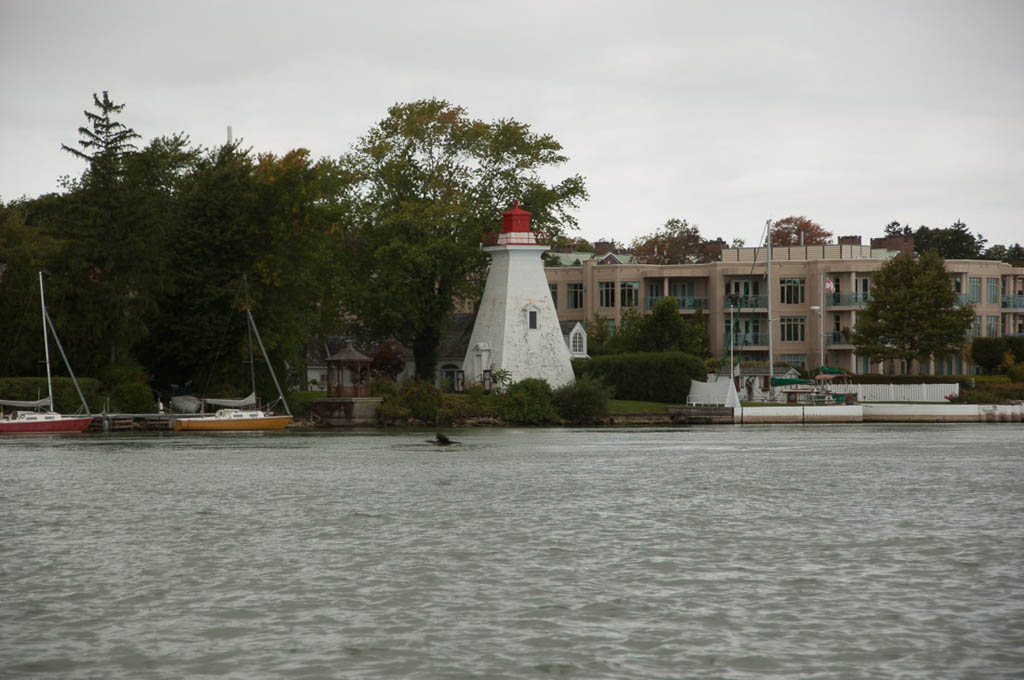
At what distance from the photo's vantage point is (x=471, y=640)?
1409 cm

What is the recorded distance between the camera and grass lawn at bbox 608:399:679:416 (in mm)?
70688

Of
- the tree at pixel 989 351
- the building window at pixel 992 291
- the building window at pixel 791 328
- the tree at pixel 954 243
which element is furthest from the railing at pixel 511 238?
the tree at pixel 954 243

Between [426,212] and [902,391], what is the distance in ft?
103

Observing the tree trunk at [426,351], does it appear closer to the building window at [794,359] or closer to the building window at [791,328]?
the building window at [794,359]

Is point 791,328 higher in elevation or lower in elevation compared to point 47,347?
higher

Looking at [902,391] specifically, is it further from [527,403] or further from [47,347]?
[47,347]

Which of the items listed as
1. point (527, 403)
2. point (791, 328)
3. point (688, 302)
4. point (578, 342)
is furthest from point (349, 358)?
point (791, 328)

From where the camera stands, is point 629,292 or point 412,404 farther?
point 629,292

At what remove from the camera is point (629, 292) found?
100 metres

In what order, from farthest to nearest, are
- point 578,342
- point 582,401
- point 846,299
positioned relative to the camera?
point 846,299 < point 578,342 < point 582,401

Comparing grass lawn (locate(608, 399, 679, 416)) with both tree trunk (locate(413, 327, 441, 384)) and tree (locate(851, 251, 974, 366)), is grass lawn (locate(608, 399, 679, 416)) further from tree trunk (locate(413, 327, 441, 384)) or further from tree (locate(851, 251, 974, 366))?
tree (locate(851, 251, 974, 366))

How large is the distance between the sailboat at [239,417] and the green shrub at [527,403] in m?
11.7

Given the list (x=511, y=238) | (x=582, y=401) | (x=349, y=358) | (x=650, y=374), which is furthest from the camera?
(x=650, y=374)

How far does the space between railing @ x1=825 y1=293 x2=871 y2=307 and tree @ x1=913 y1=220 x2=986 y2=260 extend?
42149 millimetres
